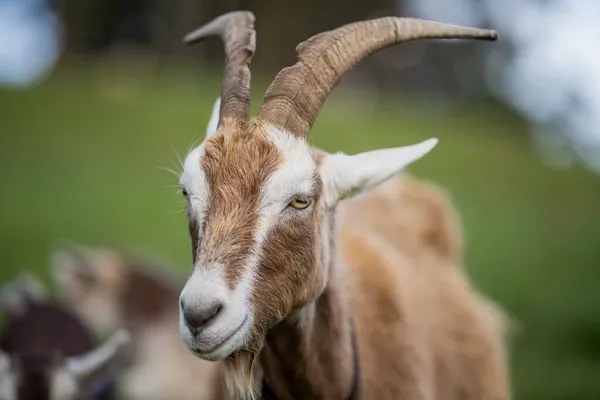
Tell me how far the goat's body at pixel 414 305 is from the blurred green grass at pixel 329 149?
328 cm

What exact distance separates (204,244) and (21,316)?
15.4 feet

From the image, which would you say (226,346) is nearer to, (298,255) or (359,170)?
(298,255)

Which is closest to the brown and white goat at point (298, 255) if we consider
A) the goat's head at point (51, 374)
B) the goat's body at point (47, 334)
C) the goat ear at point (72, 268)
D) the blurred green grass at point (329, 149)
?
the goat's head at point (51, 374)

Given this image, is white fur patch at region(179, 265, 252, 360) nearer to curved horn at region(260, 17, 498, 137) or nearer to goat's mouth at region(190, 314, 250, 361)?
goat's mouth at region(190, 314, 250, 361)

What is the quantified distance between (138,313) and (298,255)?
5.59 meters

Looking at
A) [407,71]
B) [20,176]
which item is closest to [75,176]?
[20,176]

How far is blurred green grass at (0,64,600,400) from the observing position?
10820 mm

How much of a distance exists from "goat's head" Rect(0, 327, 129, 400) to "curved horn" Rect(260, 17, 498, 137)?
9.80 feet

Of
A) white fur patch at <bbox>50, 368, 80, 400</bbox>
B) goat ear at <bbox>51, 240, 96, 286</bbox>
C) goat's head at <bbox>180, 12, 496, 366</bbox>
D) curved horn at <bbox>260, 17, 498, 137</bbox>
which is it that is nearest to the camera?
goat's head at <bbox>180, 12, 496, 366</bbox>

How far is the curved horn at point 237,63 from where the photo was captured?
10.9 ft

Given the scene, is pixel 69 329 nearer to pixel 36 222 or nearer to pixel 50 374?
pixel 50 374

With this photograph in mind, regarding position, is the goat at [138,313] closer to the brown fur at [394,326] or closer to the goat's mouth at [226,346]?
the brown fur at [394,326]

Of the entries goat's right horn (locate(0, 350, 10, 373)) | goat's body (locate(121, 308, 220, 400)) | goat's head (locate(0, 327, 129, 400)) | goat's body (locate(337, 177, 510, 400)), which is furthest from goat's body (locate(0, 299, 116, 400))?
goat's body (locate(337, 177, 510, 400))

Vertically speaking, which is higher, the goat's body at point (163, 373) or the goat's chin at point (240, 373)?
the goat's chin at point (240, 373)
